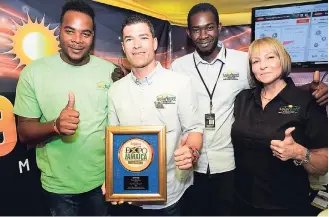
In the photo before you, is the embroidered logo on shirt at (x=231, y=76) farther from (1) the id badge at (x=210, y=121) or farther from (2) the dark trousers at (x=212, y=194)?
(2) the dark trousers at (x=212, y=194)

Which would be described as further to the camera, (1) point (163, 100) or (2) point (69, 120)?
(1) point (163, 100)

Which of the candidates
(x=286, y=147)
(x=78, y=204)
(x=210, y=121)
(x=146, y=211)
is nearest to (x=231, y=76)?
(x=210, y=121)

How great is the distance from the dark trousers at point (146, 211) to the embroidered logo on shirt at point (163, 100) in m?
0.61

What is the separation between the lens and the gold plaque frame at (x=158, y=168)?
161 centimetres

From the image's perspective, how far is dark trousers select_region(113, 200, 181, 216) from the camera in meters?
1.82

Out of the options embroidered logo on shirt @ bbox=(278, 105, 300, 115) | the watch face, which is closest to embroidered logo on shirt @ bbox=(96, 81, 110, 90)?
the watch face

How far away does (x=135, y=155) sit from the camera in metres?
1.65

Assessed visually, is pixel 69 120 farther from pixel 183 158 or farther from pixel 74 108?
pixel 183 158

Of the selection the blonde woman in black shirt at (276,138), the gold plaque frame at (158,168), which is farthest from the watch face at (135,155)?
the blonde woman in black shirt at (276,138)

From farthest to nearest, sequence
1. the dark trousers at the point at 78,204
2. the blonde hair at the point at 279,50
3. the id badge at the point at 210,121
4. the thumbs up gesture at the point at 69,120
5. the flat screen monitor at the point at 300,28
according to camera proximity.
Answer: the flat screen monitor at the point at 300,28 < the id badge at the point at 210,121 < the dark trousers at the point at 78,204 < the blonde hair at the point at 279,50 < the thumbs up gesture at the point at 69,120

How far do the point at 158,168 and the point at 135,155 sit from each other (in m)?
0.14

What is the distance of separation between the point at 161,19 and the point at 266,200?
2346 millimetres

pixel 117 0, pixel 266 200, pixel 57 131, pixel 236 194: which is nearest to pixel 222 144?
pixel 236 194

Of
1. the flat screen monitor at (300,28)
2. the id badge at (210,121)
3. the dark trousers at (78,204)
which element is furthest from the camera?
the flat screen monitor at (300,28)
